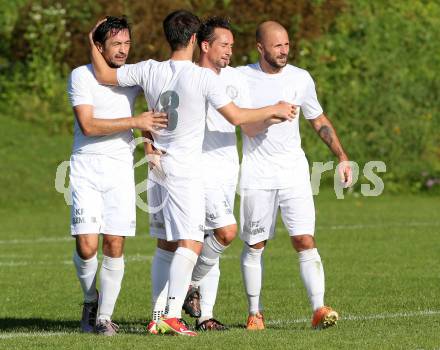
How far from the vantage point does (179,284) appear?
9.59m

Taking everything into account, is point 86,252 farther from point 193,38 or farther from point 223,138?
point 193,38

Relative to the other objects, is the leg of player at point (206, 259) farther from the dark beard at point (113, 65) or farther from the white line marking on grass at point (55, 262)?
the white line marking on grass at point (55, 262)

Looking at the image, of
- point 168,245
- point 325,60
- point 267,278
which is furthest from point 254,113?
point 325,60

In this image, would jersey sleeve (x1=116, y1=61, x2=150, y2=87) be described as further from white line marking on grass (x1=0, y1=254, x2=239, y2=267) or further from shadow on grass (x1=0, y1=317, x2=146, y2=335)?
white line marking on grass (x1=0, y1=254, x2=239, y2=267)

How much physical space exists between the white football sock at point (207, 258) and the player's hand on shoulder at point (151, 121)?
125 centimetres

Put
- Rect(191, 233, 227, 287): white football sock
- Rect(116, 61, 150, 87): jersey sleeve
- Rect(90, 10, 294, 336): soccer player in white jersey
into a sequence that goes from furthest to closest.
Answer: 1. Rect(191, 233, 227, 287): white football sock
2. Rect(116, 61, 150, 87): jersey sleeve
3. Rect(90, 10, 294, 336): soccer player in white jersey

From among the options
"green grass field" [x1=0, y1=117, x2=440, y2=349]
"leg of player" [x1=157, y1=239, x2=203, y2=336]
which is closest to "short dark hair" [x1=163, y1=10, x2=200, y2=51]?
"leg of player" [x1=157, y1=239, x2=203, y2=336]

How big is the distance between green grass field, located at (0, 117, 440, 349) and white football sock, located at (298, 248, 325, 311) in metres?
0.28

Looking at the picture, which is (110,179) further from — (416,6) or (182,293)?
(416,6)

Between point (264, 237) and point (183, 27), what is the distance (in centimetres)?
194

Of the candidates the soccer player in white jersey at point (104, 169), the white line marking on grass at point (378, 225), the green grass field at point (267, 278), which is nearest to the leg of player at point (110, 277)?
the soccer player in white jersey at point (104, 169)

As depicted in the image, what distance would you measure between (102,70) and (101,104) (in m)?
0.26

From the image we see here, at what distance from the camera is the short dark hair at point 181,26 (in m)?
9.49

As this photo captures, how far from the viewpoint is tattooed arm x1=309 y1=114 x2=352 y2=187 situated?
10.3m
